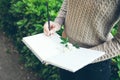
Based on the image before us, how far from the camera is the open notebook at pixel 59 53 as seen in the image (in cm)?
230

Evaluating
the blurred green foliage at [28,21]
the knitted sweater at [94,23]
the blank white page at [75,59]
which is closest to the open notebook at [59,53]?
the blank white page at [75,59]

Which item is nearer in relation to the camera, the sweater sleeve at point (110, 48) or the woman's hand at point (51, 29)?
the sweater sleeve at point (110, 48)

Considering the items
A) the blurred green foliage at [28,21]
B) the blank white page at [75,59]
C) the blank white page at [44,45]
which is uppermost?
the blank white page at [75,59]

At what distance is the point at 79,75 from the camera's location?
2707 mm

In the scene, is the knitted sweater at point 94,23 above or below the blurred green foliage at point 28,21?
above

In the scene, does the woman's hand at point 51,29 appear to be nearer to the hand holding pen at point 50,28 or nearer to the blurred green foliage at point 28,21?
the hand holding pen at point 50,28

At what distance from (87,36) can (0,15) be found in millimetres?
4175

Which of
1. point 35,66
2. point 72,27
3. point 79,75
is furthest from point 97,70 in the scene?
point 35,66

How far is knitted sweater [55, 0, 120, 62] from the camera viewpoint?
7.80 feet

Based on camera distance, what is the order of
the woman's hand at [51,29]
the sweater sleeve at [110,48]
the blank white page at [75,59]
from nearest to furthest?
the blank white page at [75,59] < the sweater sleeve at [110,48] < the woman's hand at [51,29]

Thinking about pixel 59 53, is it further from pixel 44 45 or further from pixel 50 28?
pixel 50 28

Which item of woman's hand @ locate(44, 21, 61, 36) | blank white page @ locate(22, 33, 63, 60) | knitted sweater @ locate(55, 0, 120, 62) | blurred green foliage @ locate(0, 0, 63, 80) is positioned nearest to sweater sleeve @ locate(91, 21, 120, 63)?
knitted sweater @ locate(55, 0, 120, 62)

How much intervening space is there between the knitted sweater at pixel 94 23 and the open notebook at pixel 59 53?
0.11 metres

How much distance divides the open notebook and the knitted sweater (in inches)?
4.3
